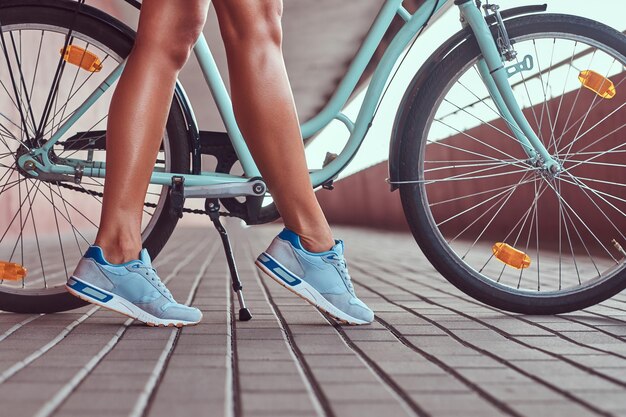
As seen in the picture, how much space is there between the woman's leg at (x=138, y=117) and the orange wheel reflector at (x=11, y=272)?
375 mm

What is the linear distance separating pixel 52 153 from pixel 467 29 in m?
1.07

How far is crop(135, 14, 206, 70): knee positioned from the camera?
1.76 meters

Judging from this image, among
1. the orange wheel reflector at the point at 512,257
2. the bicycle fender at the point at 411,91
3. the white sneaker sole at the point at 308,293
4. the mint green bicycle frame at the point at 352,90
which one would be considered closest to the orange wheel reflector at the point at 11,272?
the mint green bicycle frame at the point at 352,90

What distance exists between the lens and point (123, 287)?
5.72 feet

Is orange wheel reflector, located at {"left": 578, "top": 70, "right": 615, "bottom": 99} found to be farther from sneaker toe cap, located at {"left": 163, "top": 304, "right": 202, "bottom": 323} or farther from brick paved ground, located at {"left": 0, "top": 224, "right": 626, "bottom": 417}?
sneaker toe cap, located at {"left": 163, "top": 304, "right": 202, "bottom": 323}

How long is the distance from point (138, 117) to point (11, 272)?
58 cm

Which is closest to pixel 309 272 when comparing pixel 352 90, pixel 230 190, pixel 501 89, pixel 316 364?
pixel 230 190

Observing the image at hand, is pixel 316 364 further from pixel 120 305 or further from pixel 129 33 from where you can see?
pixel 129 33

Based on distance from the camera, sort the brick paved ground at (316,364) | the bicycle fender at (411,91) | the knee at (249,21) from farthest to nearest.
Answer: the bicycle fender at (411,91), the knee at (249,21), the brick paved ground at (316,364)

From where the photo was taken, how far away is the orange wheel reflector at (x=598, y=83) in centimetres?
208

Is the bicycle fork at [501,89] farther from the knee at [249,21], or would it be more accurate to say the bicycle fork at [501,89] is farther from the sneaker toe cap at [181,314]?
the sneaker toe cap at [181,314]

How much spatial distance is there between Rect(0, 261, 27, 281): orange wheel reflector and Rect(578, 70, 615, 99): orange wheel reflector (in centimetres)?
154

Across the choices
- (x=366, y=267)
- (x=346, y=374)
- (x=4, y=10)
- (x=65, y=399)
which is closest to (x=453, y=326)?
(x=346, y=374)

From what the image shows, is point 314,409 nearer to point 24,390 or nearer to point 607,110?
point 24,390
